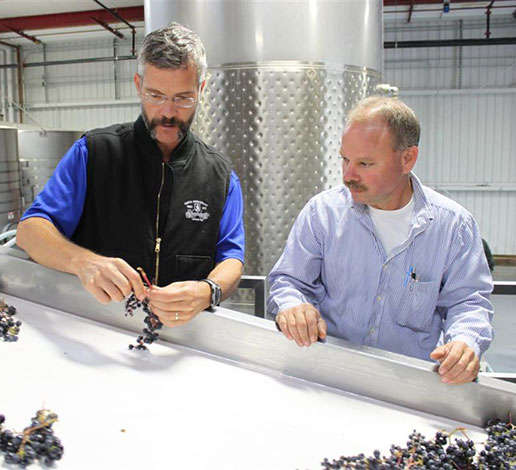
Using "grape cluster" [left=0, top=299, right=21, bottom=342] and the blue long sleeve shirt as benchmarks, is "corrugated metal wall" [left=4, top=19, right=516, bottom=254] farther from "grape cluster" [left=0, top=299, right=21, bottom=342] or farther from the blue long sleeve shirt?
"grape cluster" [left=0, top=299, right=21, bottom=342]

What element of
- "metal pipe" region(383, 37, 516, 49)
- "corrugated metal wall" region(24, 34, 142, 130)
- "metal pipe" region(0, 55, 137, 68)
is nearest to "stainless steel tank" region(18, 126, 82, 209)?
"metal pipe" region(0, 55, 137, 68)

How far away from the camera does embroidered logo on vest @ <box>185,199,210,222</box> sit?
66.3 inches

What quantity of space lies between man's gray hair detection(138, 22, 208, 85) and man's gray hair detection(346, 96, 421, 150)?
543 millimetres

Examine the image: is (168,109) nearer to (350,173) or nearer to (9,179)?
(350,173)

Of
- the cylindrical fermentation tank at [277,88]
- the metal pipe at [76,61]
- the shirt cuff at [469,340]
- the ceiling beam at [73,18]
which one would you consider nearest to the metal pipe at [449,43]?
the ceiling beam at [73,18]

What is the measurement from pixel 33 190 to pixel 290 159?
435cm

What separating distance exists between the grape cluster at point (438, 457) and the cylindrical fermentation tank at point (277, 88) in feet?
6.40

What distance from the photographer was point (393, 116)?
1.58 meters

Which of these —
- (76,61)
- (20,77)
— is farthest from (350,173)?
(20,77)

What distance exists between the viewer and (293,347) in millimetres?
1180

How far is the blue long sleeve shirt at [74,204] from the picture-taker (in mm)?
A: 1575

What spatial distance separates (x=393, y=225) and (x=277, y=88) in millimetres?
1282

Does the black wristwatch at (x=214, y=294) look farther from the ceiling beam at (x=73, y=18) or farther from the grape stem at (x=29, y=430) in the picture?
the ceiling beam at (x=73, y=18)

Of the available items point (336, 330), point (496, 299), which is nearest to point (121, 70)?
point (496, 299)
